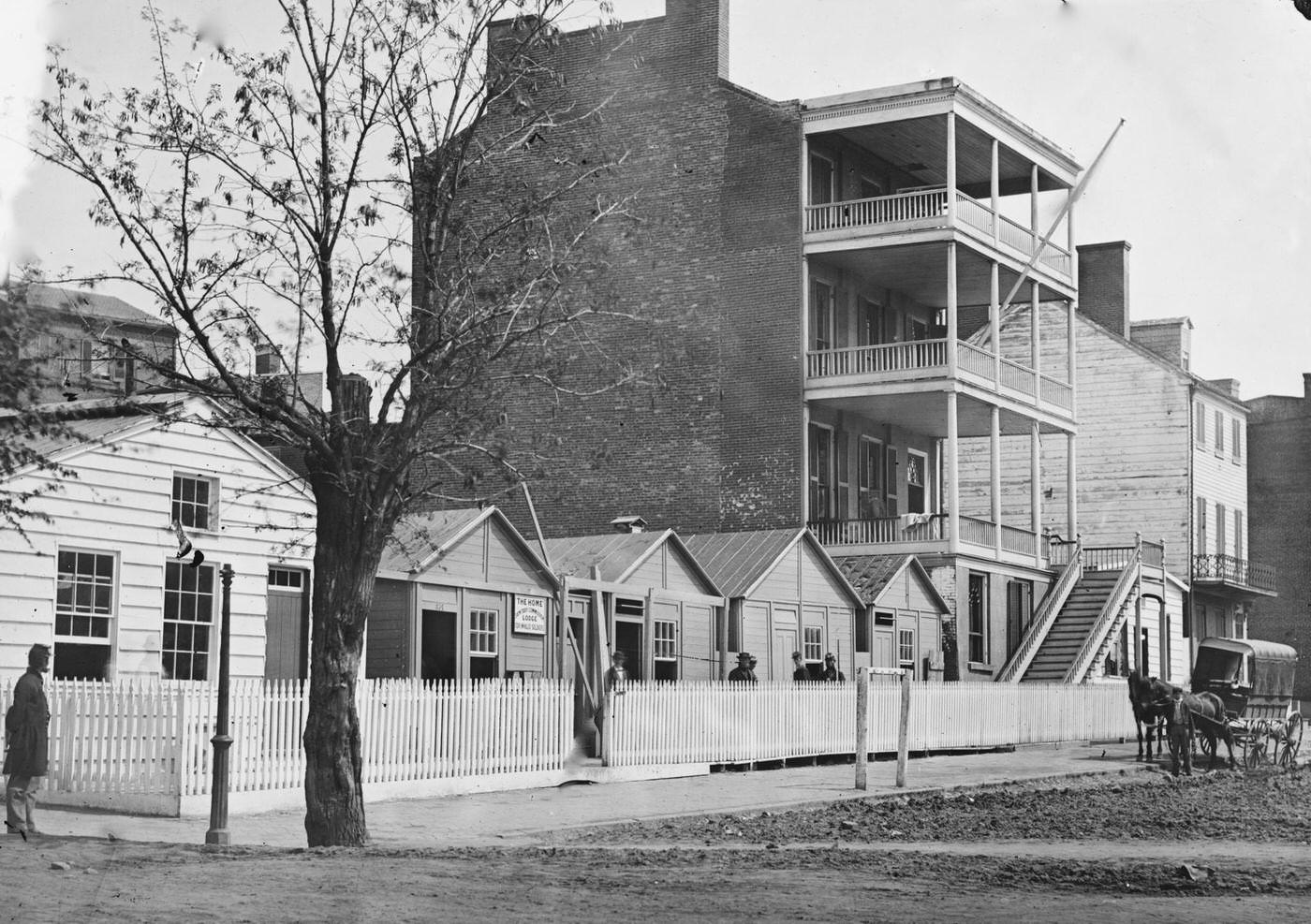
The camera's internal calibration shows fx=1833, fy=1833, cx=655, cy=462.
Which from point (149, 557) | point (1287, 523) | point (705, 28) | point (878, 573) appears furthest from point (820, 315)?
point (1287, 523)

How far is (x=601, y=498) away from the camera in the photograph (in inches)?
1561

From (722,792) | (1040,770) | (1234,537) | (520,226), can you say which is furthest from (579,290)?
(1234,537)

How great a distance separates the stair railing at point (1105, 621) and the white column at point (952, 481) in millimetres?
3544

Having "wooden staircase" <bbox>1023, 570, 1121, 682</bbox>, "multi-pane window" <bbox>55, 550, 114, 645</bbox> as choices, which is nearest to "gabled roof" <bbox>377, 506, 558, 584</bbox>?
"multi-pane window" <bbox>55, 550, 114, 645</bbox>

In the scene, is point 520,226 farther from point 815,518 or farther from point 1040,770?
point 815,518

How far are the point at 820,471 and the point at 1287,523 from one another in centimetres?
2709

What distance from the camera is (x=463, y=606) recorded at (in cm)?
2536

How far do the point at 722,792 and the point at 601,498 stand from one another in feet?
63.0

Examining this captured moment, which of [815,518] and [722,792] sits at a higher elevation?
[815,518]

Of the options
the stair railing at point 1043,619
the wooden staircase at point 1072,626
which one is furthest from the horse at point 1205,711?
the wooden staircase at point 1072,626

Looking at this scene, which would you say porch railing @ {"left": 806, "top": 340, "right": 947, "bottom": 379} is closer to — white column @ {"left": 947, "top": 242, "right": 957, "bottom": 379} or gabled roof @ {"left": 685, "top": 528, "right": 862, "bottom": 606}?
white column @ {"left": 947, "top": 242, "right": 957, "bottom": 379}

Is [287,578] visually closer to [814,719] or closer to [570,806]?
[570,806]

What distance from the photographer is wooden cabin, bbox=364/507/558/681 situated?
80.3 feet

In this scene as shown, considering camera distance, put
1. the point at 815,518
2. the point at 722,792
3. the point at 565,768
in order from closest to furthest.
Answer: the point at 722,792, the point at 565,768, the point at 815,518
